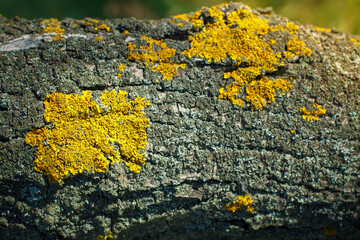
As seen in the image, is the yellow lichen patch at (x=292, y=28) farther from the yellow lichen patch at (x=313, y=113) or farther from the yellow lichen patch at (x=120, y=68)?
the yellow lichen patch at (x=120, y=68)

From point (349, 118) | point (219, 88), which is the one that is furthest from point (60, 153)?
point (349, 118)

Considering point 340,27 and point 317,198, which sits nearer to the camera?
point 317,198

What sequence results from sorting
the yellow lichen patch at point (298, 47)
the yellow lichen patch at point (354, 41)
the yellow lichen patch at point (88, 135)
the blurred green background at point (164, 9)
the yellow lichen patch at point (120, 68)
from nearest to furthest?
the yellow lichen patch at point (88, 135), the yellow lichen patch at point (120, 68), the yellow lichen patch at point (298, 47), the yellow lichen patch at point (354, 41), the blurred green background at point (164, 9)

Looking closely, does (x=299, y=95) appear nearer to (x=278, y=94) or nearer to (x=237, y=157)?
(x=278, y=94)

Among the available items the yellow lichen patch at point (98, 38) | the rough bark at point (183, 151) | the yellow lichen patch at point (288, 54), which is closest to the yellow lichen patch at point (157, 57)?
the rough bark at point (183, 151)

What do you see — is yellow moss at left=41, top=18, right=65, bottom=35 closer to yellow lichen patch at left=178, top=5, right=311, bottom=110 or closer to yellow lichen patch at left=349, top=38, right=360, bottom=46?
yellow lichen patch at left=178, top=5, right=311, bottom=110

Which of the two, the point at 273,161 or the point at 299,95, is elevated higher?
the point at 299,95

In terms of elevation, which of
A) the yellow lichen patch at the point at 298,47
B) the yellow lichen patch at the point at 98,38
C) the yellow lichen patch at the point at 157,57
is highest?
the yellow lichen patch at the point at 98,38
